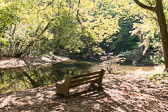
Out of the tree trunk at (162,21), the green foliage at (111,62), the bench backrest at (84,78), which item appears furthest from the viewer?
the green foliage at (111,62)

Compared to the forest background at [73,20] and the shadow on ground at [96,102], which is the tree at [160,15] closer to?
the forest background at [73,20]

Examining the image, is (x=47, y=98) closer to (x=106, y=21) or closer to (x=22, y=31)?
(x=106, y=21)

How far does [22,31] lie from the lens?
1981 cm

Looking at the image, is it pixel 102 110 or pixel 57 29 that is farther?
pixel 57 29

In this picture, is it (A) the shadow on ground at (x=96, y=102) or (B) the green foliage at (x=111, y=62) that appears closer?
(A) the shadow on ground at (x=96, y=102)

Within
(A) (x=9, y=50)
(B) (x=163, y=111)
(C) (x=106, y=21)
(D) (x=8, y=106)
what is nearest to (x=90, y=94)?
(B) (x=163, y=111)

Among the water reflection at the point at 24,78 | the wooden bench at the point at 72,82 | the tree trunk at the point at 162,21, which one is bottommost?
the water reflection at the point at 24,78

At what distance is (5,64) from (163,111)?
60.3 feet

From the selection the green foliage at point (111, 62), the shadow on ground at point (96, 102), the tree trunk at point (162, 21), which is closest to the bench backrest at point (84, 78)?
the shadow on ground at point (96, 102)

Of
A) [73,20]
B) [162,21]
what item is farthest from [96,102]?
[73,20]

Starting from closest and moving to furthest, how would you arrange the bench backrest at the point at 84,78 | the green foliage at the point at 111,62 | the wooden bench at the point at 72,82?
1. the wooden bench at the point at 72,82
2. the bench backrest at the point at 84,78
3. the green foliage at the point at 111,62

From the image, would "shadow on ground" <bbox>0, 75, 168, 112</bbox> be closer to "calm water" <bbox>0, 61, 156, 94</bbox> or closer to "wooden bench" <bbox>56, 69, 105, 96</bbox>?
"wooden bench" <bbox>56, 69, 105, 96</bbox>

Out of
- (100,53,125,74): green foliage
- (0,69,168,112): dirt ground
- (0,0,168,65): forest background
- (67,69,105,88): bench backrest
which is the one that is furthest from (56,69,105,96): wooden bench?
(100,53,125,74): green foliage

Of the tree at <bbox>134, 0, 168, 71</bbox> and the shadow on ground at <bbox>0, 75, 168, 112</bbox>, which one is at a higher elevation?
the tree at <bbox>134, 0, 168, 71</bbox>
